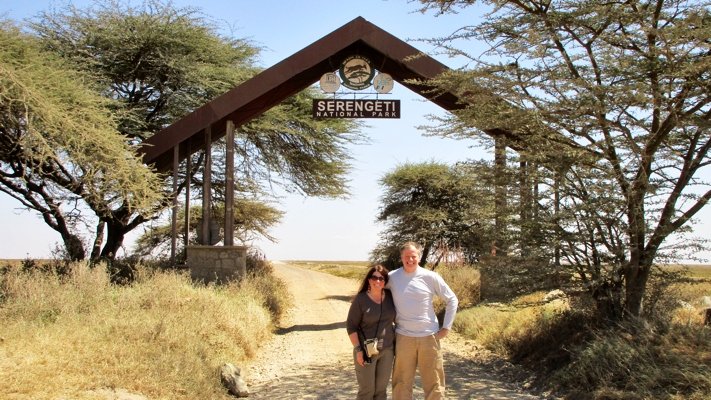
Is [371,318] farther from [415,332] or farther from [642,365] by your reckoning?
[642,365]

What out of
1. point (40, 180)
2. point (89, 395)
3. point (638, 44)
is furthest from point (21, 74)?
point (638, 44)

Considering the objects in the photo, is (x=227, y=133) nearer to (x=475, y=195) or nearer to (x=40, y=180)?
(x=40, y=180)

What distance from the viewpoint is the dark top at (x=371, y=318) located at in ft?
20.3

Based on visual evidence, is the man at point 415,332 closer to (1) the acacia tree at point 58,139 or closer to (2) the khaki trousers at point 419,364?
(2) the khaki trousers at point 419,364

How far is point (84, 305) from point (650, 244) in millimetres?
8427

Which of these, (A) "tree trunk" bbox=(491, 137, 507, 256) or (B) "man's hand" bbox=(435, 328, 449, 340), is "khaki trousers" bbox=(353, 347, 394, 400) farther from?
(A) "tree trunk" bbox=(491, 137, 507, 256)

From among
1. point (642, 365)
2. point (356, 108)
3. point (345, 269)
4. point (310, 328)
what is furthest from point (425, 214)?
point (345, 269)

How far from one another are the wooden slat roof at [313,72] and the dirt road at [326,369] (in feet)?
18.4

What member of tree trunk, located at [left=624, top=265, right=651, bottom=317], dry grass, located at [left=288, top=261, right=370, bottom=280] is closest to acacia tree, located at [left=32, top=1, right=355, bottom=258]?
dry grass, located at [left=288, top=261, right=370, bottom=280]

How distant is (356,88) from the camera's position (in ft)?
51.4

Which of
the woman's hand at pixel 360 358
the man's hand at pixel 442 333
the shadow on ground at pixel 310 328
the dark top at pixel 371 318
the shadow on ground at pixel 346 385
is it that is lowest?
the shadow on ground at pixel 346 385

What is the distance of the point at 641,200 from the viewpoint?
8750mm

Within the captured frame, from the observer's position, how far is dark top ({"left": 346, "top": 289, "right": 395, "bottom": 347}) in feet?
20.3

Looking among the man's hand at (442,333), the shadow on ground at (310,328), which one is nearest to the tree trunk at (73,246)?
the shadow on ground at (310,328)
